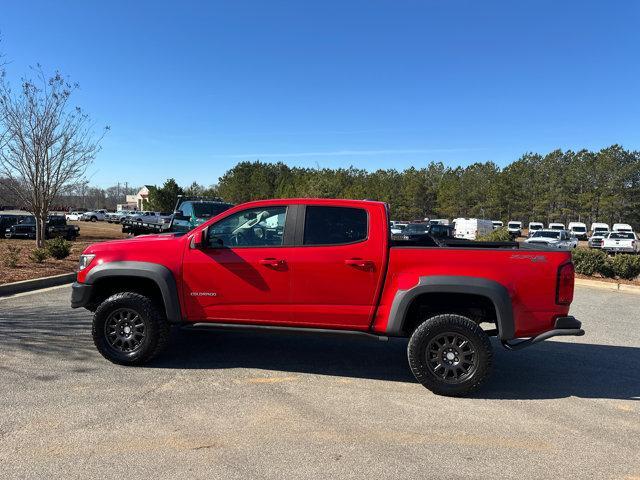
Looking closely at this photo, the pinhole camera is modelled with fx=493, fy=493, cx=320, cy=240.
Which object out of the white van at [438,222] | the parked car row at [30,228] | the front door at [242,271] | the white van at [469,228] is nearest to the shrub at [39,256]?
the front door at [242,271]

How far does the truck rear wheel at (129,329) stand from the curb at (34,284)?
17.1 ft

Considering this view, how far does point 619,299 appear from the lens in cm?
1032

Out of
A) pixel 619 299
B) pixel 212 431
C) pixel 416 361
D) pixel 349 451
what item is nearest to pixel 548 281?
pixel 416 361

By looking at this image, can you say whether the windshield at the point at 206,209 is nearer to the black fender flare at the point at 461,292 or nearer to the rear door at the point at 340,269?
the rear door at the point at 340,269

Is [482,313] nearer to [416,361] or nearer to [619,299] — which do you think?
[416,361]

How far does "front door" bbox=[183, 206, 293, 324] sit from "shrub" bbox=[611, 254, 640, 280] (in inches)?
437

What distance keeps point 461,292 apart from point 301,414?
1.78 meters

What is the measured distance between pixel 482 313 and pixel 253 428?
252cm

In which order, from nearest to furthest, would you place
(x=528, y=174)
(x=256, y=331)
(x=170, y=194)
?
1. (x=256, y=331)
2. (x=170, y=194)
3. (x=528, y=174)

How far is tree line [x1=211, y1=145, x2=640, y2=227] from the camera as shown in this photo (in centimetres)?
6431

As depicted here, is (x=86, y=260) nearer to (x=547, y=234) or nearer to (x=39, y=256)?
(x=39, y=256)

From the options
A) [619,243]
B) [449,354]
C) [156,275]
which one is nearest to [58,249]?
[156,275]

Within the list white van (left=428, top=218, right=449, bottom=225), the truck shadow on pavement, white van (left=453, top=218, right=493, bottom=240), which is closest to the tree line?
white van (left=428, top=218, right=449, bottom=225)

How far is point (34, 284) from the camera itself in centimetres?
992
